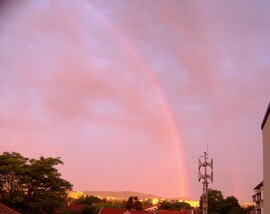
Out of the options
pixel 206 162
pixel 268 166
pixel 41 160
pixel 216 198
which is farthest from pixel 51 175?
pixel 216 198

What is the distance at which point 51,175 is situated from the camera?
125ft

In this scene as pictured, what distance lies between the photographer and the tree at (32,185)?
3697 centimetres

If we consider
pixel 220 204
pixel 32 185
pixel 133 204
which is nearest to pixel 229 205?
pixel 220 204

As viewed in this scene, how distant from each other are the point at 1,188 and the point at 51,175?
4.76 metres

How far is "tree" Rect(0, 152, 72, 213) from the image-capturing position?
36969 millimetres

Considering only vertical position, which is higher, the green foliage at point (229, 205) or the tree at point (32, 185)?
the green foliage at point (229, 205)

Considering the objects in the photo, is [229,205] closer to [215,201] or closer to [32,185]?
[215,201]

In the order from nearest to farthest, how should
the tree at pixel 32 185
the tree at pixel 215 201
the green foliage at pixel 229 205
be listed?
the tree at pixel 32 185
the tree at pixel 215 201
the green foliage at pixel 229 205

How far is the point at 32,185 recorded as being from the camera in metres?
38.6

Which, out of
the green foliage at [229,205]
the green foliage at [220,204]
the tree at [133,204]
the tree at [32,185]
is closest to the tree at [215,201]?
the green foliage at [220,204]

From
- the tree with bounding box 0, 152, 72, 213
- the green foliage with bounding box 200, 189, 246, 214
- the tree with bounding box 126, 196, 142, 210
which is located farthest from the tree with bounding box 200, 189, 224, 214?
the tree with bounding box 0, 152, 72, 213

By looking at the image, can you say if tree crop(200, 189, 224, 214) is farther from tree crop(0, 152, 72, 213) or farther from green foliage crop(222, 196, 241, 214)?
tree crop(0, 152, 72, 213)

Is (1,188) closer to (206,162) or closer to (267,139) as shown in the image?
(206,162)

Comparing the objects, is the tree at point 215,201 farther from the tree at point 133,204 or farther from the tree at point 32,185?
the tree at point 32,185
